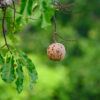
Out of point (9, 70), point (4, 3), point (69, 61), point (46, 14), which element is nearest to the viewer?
point (46, 14)

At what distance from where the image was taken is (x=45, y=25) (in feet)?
3.81

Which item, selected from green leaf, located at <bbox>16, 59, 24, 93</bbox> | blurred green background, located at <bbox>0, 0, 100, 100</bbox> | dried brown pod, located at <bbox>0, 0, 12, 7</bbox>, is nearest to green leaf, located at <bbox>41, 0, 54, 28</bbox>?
dried brown pod, located at <bbox>0, 0, 12, 7</bbox>

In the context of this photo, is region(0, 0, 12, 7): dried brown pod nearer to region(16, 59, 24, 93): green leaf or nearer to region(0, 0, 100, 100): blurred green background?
region(16, 59, 24, 93): green leaf

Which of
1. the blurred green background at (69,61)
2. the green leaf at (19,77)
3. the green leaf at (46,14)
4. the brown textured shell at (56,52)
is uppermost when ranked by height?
the green leaf at (46,14)

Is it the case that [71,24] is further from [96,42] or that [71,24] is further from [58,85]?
[58,85]

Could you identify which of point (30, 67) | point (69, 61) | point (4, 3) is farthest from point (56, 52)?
point (69, 61)

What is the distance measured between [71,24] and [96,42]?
0.94 metres

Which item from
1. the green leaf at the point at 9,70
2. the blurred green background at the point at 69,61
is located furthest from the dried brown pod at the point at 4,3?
the blurred green background at the point at 69,61

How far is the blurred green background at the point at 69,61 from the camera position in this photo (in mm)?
5035

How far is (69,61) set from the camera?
21.0 ft

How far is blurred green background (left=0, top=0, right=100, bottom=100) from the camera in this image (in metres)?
5.04

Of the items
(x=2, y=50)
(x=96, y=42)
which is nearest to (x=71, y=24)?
(x=96, y=42)

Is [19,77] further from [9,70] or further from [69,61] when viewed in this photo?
[69,61]

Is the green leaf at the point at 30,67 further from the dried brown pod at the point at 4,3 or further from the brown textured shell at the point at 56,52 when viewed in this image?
the dried brown pod at the point at 4,3
